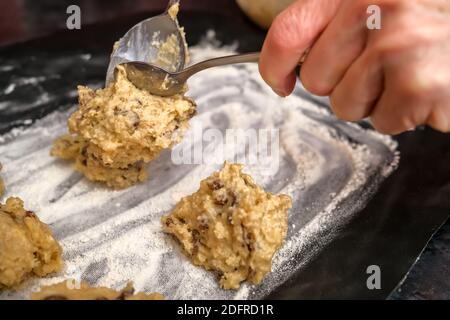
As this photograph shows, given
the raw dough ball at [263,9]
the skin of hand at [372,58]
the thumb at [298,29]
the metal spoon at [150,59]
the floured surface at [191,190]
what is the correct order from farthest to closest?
1. the raw dough ball at [263,9]
2. the metal spoon at [150,59]
3. the floured surface at [191,190]
4. the thumb at [298,29]
5. the skin of hand at [372,58]

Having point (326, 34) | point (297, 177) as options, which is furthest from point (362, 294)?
point (326, 34)

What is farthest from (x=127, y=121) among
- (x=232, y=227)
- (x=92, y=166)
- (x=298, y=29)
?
(x=298, y=29)

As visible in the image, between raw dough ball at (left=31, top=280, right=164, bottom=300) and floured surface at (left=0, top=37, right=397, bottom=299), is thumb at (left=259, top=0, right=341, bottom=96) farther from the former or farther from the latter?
raw dough ball at (left=31, top=280, right=164, bottom=300)

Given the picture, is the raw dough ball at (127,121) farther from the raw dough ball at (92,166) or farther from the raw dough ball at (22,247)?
the raw dough ball at (22,247)

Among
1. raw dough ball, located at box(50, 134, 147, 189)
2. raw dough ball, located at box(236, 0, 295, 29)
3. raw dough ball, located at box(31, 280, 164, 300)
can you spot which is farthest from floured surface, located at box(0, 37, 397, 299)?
raw dough ball, located at box(236, 0, 295, 29)

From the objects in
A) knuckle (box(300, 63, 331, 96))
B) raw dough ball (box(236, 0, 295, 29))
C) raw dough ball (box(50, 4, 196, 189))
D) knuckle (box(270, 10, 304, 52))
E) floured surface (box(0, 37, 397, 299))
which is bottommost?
floured surface (box(0, 37, 397, 299))

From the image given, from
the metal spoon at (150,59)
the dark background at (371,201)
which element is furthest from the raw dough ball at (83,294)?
the metal spoon at (150,59)

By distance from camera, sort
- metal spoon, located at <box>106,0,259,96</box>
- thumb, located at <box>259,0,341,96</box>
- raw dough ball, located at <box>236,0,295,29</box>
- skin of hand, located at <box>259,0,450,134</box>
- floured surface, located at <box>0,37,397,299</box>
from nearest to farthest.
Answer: skin of hand, located at <box>259,0,450,134</box>, thumb, located at <box>259,0,341,96</box>, floured surface, located at <box>0,37,397,299</box>, metal spoon, located at <box>106,0,259,96</box>, raw dough ball, located at <box>236,0,295,29</box>
